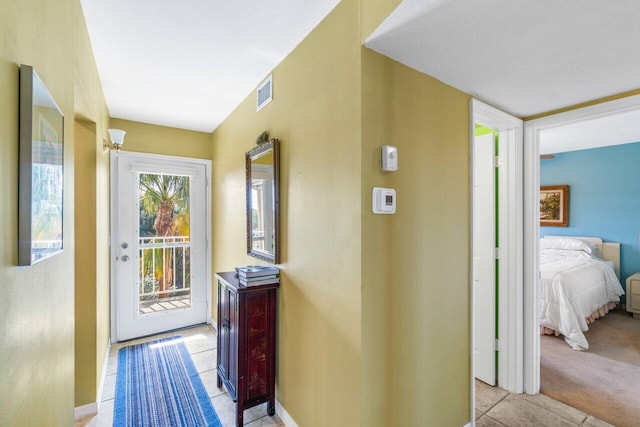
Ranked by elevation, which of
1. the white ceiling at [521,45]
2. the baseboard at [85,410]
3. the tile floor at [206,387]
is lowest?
the tile floor at [206,387]

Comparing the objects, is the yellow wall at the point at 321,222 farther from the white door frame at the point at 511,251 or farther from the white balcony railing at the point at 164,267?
the white balcony railing at the point at 164,267

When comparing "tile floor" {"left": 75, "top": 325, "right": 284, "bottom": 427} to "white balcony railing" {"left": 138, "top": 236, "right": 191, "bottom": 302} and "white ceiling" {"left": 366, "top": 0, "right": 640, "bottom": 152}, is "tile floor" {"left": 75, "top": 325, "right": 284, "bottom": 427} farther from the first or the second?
"white ceiling" {"left": 366, "top": 0, "right": 640, "bottom": 152}

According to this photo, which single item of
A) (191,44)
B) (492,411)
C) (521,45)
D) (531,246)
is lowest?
(492,411)

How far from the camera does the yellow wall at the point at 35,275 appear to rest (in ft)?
2.27

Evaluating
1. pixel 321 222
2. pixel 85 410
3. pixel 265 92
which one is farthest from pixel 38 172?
pixel 85 410

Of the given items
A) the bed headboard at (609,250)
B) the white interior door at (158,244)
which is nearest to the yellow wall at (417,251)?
the white interior door at (158,244)

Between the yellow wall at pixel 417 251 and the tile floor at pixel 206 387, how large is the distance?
0.99 m

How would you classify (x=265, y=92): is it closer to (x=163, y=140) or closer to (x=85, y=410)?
(x=163, y=140)

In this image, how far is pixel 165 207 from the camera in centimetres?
346

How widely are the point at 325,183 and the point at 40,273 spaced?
1.21 m

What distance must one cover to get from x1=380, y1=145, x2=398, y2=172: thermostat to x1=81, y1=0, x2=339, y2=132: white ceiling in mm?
817

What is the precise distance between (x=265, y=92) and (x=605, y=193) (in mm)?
5420

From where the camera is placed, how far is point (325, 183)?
63.7 inches

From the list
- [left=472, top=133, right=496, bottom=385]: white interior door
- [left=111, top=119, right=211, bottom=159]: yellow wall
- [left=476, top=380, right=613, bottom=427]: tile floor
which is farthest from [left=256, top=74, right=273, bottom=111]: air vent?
[left=476, top=380, right=613, bottom=427]: tile floor
